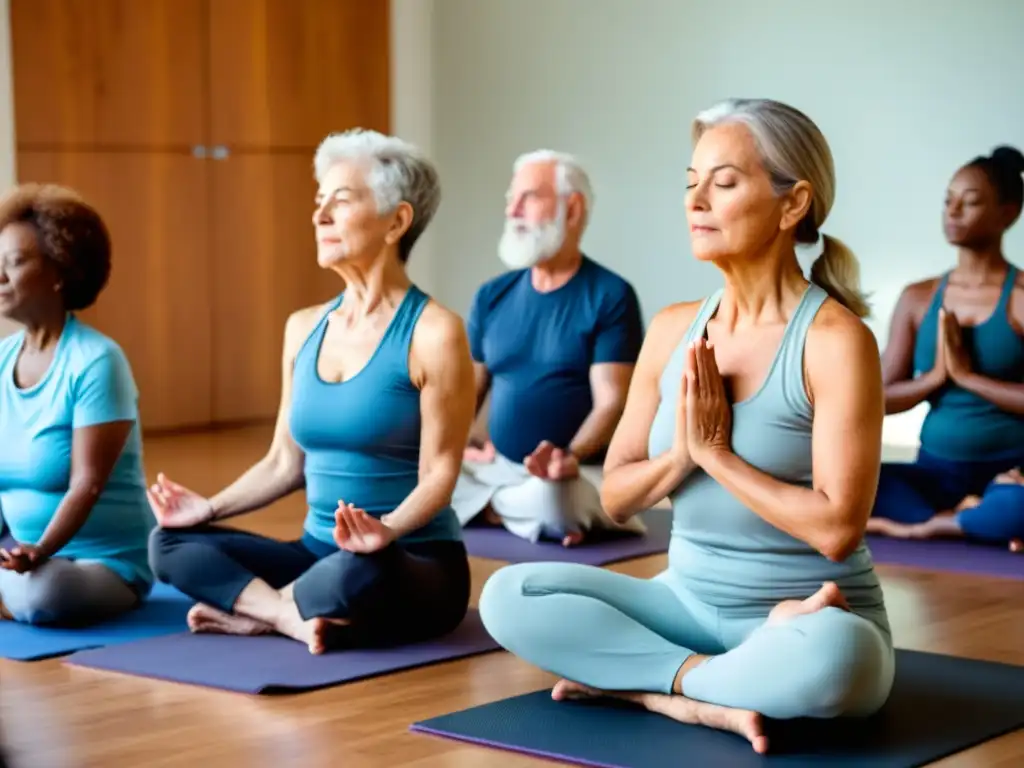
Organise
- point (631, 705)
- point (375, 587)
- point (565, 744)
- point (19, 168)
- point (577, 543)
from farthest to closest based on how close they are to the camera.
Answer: point (19, 168)
point (577, 543)
point (375, 587)
point (631, 705)
point (565, 744)

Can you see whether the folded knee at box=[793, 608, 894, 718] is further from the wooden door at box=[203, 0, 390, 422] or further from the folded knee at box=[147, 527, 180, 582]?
the wooden door at box=[203, 0, 390, 422]

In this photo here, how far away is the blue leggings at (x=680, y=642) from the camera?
2.79 m

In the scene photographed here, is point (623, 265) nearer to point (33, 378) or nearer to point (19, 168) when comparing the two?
point (19, 168)

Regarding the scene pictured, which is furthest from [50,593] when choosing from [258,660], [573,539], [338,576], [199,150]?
[199,150]

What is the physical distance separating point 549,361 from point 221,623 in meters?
1.74

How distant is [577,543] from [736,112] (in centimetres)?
229

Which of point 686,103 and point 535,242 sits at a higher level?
point 686,103

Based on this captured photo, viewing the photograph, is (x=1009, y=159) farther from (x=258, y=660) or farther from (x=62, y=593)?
(x=62, y=593)

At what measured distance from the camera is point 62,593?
12.5ft

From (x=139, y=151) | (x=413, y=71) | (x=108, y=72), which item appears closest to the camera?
(x=108, y=72)

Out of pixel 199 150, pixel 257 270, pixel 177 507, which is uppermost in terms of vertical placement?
pixel 199 150

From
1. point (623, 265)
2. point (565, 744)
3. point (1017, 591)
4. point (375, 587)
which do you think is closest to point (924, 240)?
point (623, 265)

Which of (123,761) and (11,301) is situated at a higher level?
(11,301)

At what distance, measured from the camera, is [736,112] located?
3.02 m
